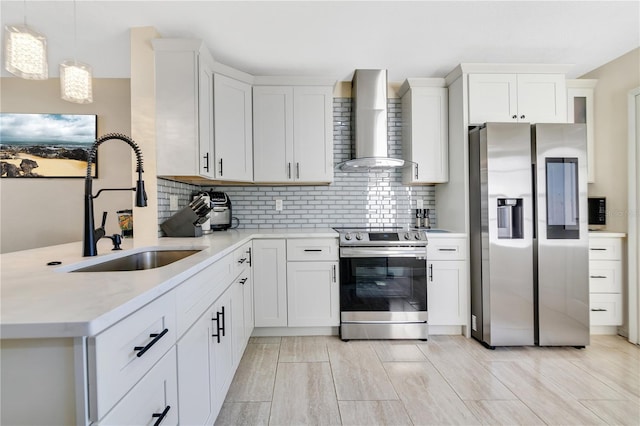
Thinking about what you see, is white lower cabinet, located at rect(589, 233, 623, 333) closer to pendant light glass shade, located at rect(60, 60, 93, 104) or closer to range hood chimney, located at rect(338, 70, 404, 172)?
range hood chimney, located at rect(338, 70, 404, 172)

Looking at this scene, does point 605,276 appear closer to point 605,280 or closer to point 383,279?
point 605,280

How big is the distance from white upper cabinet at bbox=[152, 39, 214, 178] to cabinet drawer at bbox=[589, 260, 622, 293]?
11.8ft

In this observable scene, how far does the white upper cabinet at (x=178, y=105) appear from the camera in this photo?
2.31 meters

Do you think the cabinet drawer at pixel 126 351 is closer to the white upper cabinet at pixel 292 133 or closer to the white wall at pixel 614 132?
the white upper cabinet at pixel 292 133

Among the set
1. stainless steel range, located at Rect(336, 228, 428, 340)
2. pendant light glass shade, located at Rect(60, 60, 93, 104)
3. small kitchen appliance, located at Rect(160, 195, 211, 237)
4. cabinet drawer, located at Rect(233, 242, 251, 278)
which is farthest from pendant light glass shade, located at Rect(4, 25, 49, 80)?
stainless steel range, located at Rect(336, 228, 428, 340)

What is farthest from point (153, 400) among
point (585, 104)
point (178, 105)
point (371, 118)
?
point (585, 104)

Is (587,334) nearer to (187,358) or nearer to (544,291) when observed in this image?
(544,291)

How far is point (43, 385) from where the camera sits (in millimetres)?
623

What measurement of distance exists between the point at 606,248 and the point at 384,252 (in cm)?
203

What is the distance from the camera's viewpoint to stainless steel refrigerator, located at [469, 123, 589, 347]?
252 centimetres

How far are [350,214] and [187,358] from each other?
96.9 inches

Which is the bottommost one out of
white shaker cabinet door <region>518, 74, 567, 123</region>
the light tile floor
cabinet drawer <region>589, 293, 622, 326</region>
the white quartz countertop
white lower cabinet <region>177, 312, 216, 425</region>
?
the light tile floor

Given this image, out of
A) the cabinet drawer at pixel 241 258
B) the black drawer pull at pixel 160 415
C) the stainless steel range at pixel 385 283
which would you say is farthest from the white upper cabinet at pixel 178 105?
the black drawer pull at pixel 160 415

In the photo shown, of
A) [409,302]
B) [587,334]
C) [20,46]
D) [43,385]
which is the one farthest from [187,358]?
[587,334]
